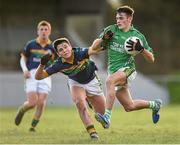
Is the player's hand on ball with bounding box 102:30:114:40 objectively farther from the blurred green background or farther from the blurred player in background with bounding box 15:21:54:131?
the blurred green background

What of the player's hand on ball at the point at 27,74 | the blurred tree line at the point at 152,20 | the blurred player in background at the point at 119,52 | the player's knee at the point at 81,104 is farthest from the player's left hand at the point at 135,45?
the blurred tree line at the point at 152,20

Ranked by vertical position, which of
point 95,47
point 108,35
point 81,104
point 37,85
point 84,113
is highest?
point 108,35

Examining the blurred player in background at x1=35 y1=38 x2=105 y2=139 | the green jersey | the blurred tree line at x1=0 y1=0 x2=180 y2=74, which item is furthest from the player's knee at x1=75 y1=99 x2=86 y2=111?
the blurred tree line at x1=0 y1=0 x2=180 y2=74

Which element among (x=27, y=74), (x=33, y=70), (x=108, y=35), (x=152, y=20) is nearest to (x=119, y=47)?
(x=108, y=35)

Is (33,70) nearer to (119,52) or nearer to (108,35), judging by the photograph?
(119,52)

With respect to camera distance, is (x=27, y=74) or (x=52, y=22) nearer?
(x=27, y=74)

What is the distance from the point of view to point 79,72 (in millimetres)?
12828

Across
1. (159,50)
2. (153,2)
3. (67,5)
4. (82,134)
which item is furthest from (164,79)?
(82,134)

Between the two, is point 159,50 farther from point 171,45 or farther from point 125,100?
point 125,100

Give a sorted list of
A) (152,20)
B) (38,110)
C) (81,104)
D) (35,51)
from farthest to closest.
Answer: (152,20), (35,51), (38,110), (81,104)

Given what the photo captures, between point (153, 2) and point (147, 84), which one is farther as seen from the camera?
point (153, 2)

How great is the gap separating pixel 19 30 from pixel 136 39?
2082 cm

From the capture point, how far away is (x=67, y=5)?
33.9 meters

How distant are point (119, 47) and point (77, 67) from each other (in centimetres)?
75
